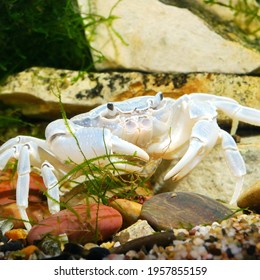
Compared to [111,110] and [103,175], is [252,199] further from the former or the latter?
[111,110]

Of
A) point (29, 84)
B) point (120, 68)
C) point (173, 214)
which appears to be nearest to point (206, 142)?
point (173, 214)

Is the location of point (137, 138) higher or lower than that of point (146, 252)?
lower

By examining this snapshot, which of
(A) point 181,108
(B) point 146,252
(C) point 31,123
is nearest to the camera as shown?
(B) point 146,252

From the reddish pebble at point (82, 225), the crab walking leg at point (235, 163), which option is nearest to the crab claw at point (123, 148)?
the reddish pebble at point (82, 225)

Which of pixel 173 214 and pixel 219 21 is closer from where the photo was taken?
pixel 173 214

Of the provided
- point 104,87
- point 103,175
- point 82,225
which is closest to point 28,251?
point 82,225

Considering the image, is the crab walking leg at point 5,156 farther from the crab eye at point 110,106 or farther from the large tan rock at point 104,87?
the large tan rock at point 104,87
